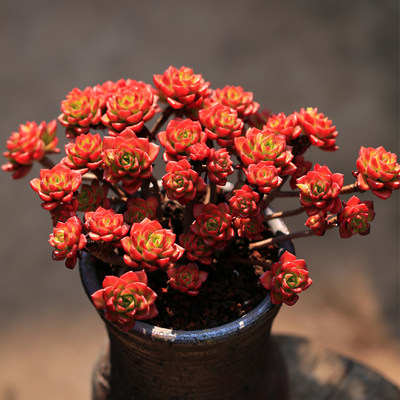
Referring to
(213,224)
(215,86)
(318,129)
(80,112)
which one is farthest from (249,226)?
(215,86)

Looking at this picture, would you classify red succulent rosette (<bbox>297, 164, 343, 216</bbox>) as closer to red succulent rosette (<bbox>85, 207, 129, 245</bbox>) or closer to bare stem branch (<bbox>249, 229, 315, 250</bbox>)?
bare stem branch (<bbox>249, 229, 315, 250</bbox>)

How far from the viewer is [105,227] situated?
2.22 feet

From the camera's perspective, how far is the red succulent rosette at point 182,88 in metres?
0.77

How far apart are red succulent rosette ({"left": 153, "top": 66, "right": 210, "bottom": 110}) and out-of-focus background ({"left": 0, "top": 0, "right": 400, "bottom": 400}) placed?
0.98 m

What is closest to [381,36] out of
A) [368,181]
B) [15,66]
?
[15,66]

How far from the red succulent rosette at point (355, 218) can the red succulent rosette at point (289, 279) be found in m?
0.07

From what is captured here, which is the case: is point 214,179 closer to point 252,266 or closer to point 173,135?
point 173,135

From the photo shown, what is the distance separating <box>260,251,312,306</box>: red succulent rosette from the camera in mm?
699

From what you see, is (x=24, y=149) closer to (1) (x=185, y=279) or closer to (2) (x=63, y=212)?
(2) (x=63, y=212)

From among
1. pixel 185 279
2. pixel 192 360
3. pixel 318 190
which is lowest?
pixel 192 360

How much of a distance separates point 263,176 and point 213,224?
0.09 metres

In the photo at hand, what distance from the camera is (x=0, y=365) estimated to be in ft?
5.44

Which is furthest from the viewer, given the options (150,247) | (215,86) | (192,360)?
(215,86)

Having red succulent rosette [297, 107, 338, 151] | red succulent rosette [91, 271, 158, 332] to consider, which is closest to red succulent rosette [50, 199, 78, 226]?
red succulent rosette [91, 271, 158, 332]
